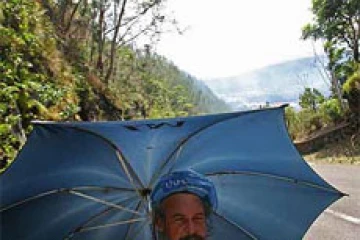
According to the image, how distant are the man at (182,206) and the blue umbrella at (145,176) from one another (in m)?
0.66

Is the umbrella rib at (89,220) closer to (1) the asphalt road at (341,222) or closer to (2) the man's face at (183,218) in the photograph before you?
(2) the man's face at (183,218)

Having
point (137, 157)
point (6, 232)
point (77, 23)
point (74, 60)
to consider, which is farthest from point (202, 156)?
point (77, 23)

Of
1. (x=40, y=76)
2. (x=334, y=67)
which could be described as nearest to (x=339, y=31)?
(x=334, y=67)

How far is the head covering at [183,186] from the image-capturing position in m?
2.36

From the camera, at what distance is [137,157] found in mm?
3146

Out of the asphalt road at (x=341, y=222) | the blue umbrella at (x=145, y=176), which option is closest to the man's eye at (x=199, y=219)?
the blue umbrella at (x=145, y=176)

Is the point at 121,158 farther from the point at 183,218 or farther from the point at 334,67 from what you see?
the point at 334,67

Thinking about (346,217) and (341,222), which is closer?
(341,222)

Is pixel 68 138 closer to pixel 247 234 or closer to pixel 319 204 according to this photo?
pixel 247 234

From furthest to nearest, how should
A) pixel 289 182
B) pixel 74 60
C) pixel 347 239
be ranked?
1. pixel 74 60
2. pixel 347 239
3. pixel 289 182

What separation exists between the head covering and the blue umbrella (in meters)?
0.64

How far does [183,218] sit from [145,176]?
825 mm

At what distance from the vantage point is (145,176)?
3166 millimetres

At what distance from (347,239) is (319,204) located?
507 cm
